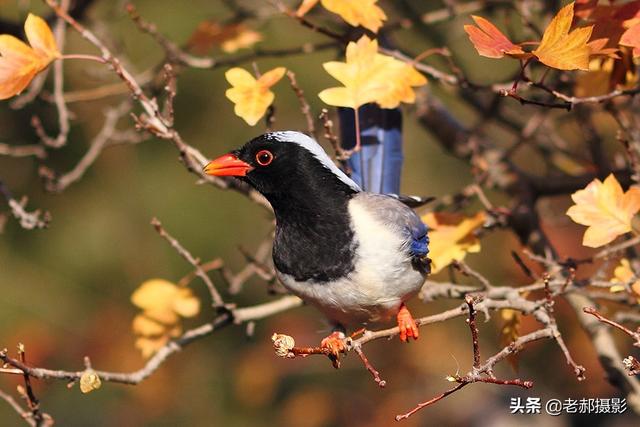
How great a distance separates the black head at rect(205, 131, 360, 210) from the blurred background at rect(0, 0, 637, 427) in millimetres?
3338

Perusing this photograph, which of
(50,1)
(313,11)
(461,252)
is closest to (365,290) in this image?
(461,252)

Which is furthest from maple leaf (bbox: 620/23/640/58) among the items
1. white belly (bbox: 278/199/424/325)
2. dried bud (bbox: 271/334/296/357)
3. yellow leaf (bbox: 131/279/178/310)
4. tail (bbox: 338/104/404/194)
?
yellow leaf (bbox: 131/279/178/310)

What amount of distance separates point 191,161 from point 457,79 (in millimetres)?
1085

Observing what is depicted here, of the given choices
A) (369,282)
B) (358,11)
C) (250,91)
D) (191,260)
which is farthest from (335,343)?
(358,11)

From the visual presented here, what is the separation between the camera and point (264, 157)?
3146 millimetres

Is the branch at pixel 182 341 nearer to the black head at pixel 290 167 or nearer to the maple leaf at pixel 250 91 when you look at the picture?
the black head at pixel 290 167

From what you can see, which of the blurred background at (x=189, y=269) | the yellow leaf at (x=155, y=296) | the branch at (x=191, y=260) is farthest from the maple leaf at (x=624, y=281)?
the blurred background at (x=189, y=269)

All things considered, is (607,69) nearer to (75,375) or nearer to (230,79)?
(230,79)

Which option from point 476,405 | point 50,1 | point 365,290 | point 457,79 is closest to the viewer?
point 365,290

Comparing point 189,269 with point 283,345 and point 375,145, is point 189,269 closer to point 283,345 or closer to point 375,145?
point 375,145

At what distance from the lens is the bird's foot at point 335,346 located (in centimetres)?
272

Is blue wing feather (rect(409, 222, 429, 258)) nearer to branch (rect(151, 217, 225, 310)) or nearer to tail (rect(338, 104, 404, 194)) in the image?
tail (rect(338, 104, 404, 194))

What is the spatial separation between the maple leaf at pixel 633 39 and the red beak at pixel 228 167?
1.34m

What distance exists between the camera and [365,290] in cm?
296
